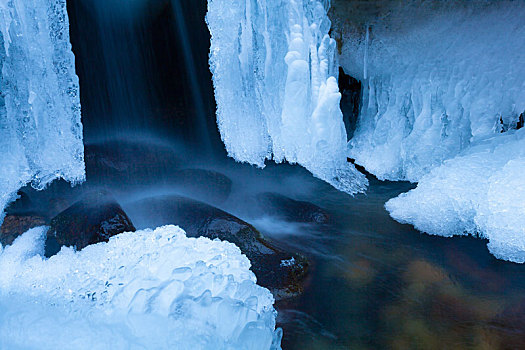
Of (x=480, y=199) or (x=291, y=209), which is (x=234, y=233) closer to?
(x=291, y=209)

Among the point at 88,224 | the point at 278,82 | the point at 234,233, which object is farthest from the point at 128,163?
the point at 234,233

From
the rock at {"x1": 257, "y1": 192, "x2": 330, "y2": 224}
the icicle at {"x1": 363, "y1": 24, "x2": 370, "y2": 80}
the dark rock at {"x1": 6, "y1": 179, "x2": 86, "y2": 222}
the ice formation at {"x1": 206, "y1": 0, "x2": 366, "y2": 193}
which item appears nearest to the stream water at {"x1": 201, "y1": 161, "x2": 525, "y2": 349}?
the rock at {"x1": 257, "y1": 192, "x2": 330, "y2": 224}

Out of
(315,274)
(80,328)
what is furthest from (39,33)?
(315,274)

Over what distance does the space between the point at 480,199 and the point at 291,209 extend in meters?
1.73

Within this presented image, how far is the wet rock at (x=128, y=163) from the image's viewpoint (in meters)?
4.84

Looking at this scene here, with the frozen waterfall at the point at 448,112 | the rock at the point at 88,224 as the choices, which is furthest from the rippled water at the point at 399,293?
the rock at the point at 88,224

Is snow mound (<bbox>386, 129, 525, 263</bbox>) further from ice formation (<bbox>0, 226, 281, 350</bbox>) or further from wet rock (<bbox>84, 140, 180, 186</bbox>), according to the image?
wet rock (<bbox>84, 140, 180, 186</bbox>)

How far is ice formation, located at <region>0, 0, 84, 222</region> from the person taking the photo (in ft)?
11.8

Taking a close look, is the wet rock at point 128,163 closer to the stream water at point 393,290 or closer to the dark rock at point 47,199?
the dark rock at point 47,199

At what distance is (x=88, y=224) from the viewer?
3.44 metres

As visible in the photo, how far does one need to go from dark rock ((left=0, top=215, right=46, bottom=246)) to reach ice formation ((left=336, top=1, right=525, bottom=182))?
148 inches

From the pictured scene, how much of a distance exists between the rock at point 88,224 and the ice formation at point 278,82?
1484 millimetres

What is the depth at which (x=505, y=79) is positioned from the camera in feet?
14.5

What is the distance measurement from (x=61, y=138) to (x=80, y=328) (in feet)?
7.61
